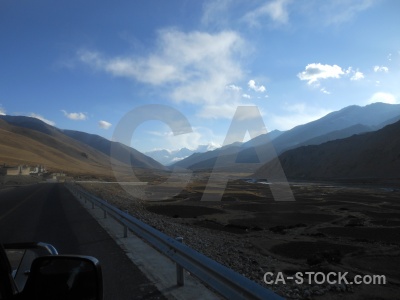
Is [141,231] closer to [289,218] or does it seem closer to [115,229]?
[115,229]

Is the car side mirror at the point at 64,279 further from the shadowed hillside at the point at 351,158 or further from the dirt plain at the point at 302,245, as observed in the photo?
the shadowed hillside at the point at 351,158

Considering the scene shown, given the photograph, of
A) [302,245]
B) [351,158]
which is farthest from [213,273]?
[351,158]

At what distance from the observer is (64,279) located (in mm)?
2822

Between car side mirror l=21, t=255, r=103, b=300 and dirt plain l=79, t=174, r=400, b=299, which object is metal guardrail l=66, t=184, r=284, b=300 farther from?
dirt plain l=79, t=174, r=400, b=299

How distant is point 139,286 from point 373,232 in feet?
65.5

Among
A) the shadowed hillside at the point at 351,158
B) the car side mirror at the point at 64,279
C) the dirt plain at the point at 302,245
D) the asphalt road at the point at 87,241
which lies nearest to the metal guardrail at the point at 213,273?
the asphalt road at the point at 87,241

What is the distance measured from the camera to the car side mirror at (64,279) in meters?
2.76

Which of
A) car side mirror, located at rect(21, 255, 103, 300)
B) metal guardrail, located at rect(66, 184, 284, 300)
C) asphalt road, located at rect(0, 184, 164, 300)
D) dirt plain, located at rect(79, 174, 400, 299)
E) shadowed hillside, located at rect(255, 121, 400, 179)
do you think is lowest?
dirt plain, located at rect(79, 174, 400, 299)

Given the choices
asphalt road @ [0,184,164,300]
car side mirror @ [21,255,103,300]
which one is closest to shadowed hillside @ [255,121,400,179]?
asphalt road @ [0,184,164,300]

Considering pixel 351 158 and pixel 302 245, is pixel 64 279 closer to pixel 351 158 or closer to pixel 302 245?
pixel 302 245

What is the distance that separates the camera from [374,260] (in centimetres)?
1461

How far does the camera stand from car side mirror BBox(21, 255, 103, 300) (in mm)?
2764

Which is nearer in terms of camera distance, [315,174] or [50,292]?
[50,292]

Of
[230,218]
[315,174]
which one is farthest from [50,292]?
[315,174]
